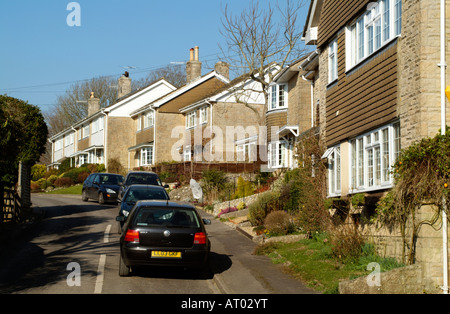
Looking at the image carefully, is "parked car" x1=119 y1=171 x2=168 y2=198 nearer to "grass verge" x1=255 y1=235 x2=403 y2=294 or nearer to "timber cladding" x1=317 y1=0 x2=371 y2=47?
"timber cladding" x1=317 y1=0 x2=371 y2=47

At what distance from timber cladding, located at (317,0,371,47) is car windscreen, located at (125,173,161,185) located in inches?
436

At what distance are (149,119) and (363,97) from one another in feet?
124

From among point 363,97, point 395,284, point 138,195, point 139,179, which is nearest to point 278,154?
point 139,179

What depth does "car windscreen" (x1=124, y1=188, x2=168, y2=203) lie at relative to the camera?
61.0 ft

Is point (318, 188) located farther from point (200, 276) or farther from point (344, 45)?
point (200, 276)

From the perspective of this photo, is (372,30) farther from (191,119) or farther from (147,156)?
(147,156)

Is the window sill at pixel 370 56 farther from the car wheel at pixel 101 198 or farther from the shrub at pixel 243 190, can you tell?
the car wheel at pixel 101 198

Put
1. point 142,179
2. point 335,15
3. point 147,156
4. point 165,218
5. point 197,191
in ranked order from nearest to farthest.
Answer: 1. point 165,218
2. point 335,15
3. point 142,179
4. point 197,191
5. point 147,156

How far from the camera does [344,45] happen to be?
52.4ft

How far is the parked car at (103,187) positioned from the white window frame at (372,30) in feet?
52.7

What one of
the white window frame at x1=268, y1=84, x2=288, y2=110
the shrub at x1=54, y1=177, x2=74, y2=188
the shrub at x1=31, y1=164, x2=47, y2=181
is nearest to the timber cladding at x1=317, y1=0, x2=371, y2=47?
the white window frame at x1=268, y1=84, x2=288, y2=110

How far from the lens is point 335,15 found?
16.7 meters
